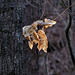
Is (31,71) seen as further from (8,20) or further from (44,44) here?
(8,20)

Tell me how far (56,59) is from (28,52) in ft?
15.1

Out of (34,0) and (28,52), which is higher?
(34,0)

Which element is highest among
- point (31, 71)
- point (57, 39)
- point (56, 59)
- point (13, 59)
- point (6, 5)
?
point (6, 5)

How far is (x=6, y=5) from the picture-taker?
4.97 feet

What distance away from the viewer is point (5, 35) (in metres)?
1.52

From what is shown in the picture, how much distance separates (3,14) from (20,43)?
36 cm

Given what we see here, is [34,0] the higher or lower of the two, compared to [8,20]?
higher

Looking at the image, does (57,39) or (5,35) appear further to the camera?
(57,39)

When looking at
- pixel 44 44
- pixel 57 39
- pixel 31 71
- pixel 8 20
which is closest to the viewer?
pixel 44 44

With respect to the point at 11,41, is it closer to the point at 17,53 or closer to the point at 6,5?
the point at 17,53

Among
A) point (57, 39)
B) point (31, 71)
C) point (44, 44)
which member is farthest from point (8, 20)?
point (57, 39)

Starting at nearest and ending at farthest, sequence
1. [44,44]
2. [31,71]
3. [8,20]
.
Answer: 1. [44,44]
2. [8,20]
3. [31,71]

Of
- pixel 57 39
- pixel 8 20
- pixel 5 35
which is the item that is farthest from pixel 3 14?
pixel 57 39

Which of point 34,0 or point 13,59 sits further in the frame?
point 34,0
